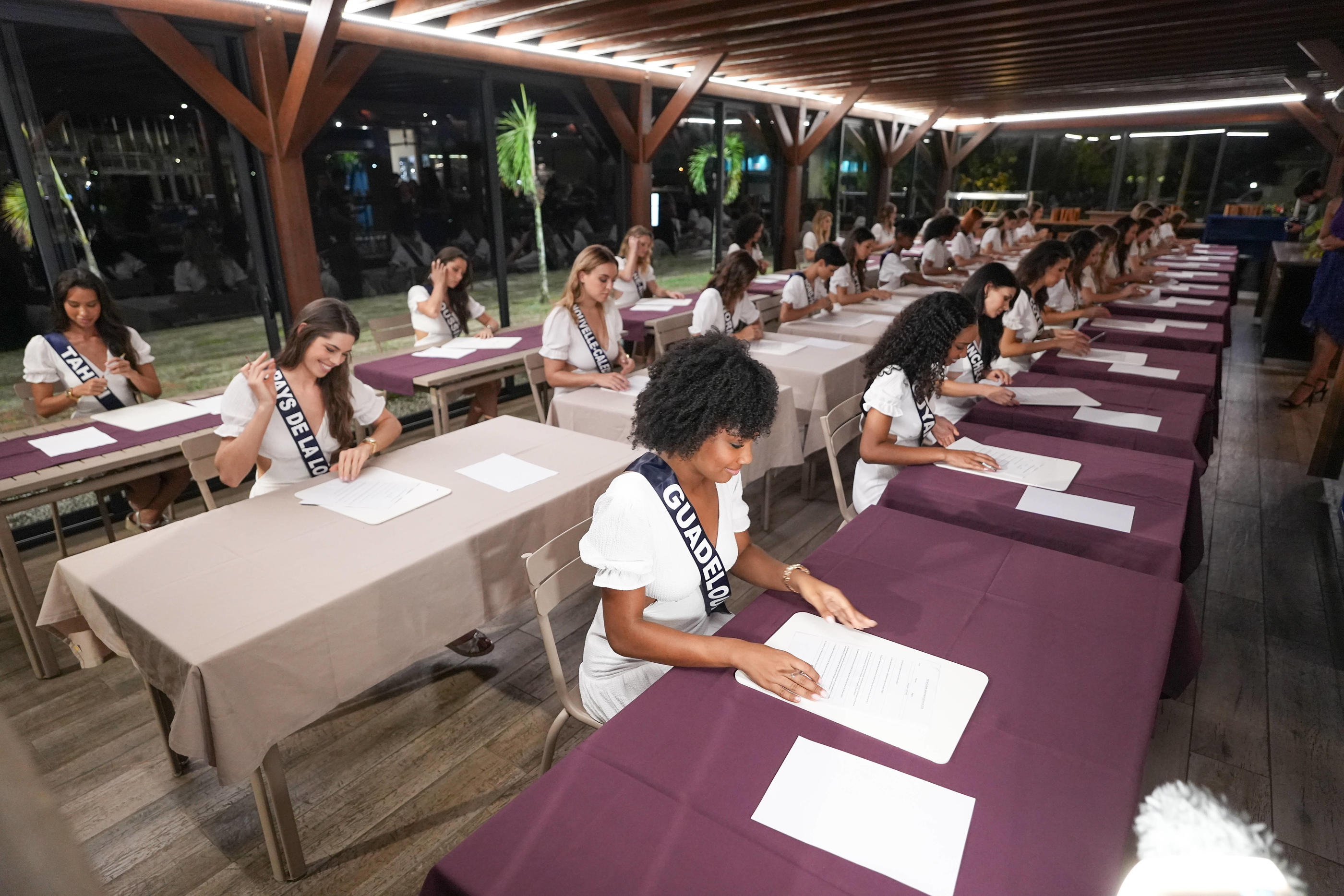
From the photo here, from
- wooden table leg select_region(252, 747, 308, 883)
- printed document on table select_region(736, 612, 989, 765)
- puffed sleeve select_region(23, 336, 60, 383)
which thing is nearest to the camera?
printed document on table select_region(736, 612, 989, 765)

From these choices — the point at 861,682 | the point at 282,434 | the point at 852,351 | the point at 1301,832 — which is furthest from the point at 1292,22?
the point at 282,434

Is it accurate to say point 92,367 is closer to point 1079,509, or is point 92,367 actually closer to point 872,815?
point 872,815

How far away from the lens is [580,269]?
3.58 m

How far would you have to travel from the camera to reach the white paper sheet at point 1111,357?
12.0 ft

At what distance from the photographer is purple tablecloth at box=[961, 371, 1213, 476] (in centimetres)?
260

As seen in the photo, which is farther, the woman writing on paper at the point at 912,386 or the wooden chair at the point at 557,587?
the woman writing on paper at the point at 912,386

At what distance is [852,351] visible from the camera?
13.9 feet

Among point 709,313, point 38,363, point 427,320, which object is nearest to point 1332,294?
point 709,313

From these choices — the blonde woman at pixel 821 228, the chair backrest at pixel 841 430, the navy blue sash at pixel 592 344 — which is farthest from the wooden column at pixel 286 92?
the blonde woman at pixel 821 228

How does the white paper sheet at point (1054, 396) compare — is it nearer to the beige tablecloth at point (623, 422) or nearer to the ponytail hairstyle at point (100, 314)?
the beige tablecloth at point (623, 422)

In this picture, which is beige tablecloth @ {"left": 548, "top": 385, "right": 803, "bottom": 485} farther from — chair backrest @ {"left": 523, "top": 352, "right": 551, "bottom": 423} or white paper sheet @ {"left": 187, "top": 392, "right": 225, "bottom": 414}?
white paper sheet @ {"left": 187, "top": 392, "right": 225, "bottom": 414}

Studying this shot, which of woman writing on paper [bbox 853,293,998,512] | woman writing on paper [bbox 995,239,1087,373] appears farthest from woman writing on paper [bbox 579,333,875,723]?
woman writing on paper [bbox 995,239,1087,373]

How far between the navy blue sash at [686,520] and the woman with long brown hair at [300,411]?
1.25 m

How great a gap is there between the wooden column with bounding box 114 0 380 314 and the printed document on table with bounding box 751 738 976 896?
408cm
